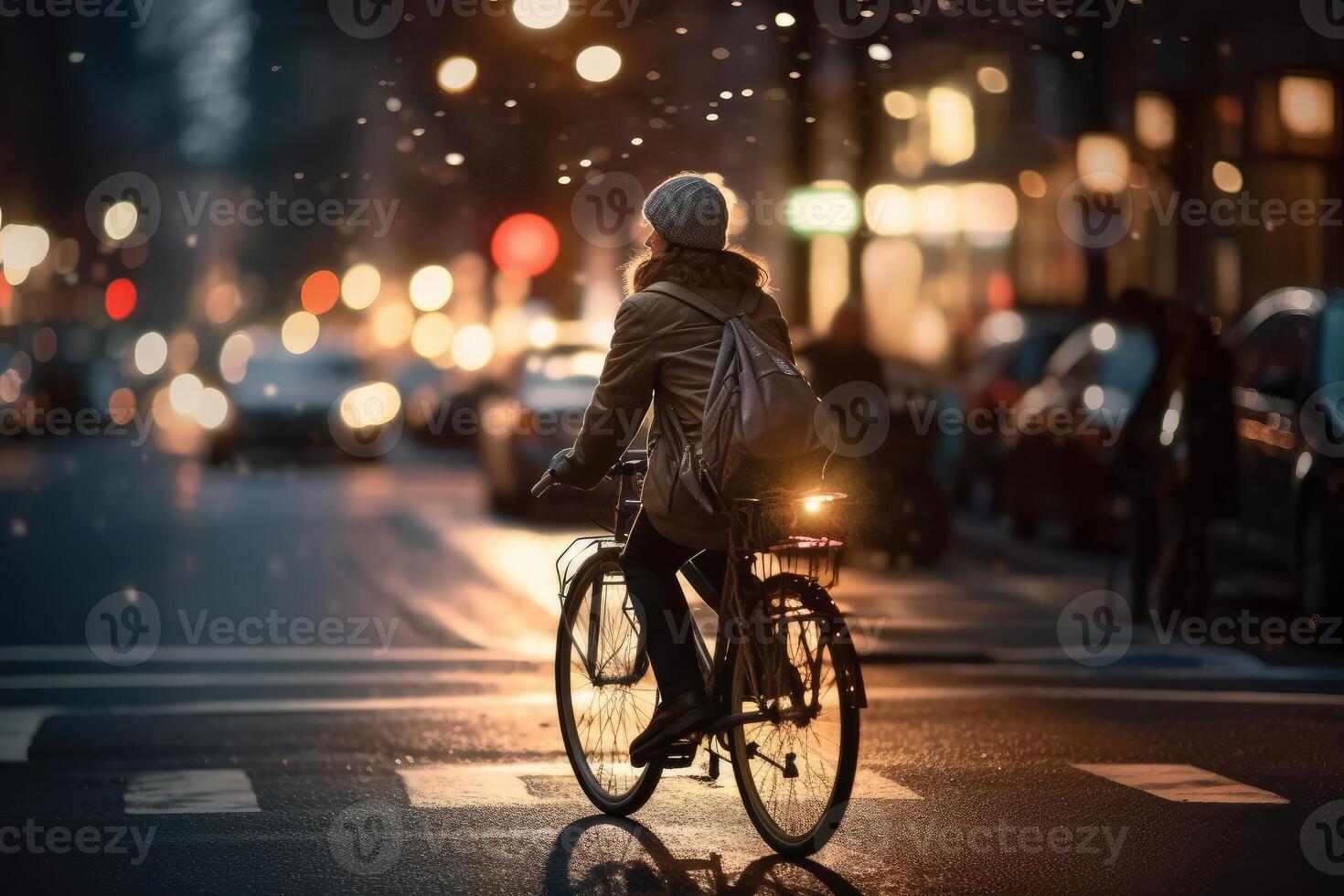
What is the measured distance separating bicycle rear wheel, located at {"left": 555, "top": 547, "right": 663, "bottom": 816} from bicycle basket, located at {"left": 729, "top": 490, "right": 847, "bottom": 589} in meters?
0.66

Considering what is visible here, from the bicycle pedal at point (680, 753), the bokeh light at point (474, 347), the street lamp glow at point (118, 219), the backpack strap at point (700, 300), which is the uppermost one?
the street lamp glow at point (118, 219)

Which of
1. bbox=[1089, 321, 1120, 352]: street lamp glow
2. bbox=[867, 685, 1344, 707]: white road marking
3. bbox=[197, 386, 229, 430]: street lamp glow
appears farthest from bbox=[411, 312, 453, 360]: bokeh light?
bbox=[867, 685, 1344, 707]: white road marking

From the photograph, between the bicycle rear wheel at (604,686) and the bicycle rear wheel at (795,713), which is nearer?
the bicycle rear wheel at (795,713)

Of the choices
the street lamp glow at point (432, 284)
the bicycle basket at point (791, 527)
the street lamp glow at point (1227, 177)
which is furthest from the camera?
the street lamp glow at point (432, 284)

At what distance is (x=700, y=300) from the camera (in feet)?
22.0

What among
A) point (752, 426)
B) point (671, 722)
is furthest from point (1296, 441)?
point (752, 426)

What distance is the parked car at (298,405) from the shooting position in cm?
3256

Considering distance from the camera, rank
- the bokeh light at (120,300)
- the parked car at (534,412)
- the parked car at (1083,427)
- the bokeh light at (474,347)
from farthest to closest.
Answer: the bokeh light at (120,300) < the bokeh light at (474,347) < the parked car at (534,412) < the parked car at (1083,427)

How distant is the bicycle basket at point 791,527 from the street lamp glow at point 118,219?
34.3m

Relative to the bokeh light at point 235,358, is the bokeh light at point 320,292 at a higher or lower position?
higher

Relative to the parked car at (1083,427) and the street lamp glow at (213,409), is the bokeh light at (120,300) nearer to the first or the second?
the street lamp glow at (213,409)

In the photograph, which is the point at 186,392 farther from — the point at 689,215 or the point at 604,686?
the point at 689,215

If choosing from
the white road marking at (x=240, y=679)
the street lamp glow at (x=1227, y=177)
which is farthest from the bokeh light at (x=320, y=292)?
the white road marking at (x=240, y=679)

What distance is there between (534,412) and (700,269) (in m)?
14.2
